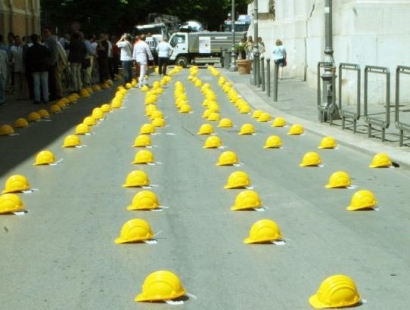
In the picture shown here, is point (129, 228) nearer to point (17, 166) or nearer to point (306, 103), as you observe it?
point (17, 166)

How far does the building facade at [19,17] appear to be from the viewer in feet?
138

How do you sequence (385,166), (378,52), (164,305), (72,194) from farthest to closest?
(378,52), (385,166), (72,194), (164,305)

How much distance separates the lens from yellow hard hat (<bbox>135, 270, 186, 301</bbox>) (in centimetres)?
654

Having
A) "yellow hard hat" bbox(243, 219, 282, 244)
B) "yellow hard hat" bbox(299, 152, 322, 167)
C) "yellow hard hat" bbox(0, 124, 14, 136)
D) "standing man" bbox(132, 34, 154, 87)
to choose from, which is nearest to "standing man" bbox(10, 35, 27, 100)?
"standing man" bbox(132, 34, 154, 87)

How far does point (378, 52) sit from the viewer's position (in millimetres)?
24016

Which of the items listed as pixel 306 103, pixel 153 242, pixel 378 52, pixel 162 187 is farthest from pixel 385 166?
pixel 306 103

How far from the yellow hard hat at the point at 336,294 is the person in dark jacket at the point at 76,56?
25.0 meters

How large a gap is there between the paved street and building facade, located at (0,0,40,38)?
2689cm

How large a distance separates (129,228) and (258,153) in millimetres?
7267

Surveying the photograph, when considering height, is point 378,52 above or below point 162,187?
above

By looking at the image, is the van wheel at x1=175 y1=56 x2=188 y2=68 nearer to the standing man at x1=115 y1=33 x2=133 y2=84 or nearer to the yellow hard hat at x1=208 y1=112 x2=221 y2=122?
the standing man at x1=115 y1=33 x2=133 y2=84

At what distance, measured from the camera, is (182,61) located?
59.4m

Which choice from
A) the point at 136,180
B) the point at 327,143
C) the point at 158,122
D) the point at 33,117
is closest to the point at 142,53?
the point at 33,117

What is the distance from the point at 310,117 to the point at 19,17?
2744 cm
